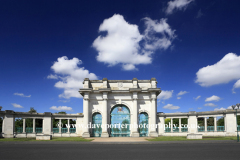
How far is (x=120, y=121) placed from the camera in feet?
132

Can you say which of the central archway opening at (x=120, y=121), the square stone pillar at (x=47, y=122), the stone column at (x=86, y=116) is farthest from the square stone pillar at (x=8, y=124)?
the central archway opening at (x=120, y=121)

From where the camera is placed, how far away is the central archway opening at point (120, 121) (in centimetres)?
3953

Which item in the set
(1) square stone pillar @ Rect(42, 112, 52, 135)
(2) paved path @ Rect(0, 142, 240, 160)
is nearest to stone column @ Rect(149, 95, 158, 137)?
(2) paved path @ Rect(0, 142, 240, 160)

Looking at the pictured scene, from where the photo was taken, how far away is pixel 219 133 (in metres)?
39.7

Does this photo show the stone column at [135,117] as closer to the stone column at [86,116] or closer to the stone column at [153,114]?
the stone column at [153,114]

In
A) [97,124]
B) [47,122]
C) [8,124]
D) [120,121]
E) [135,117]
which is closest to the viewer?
[8,124]

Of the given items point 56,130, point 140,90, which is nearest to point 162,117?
point 140,90

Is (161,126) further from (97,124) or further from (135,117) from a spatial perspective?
(97,124)

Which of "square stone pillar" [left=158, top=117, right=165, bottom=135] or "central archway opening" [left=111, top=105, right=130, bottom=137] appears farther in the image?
"square stone pillar" [left=158, top=117, right=165, bottom=135]

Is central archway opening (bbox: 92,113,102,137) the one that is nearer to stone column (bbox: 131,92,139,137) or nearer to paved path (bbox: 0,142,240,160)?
stone column (bbox: 131,92,139,137)

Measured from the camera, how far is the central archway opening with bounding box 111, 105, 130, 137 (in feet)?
130

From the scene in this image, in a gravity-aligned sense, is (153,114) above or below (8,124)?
above

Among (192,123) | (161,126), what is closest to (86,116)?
(161,126)

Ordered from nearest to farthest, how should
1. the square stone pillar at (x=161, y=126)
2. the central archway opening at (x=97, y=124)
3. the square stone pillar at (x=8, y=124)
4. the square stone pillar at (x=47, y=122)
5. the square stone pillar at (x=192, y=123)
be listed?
the square stone pillar at (x=8, y=124) < the central archway opening at (x=97, y=124) < the square stone pillar at (x=47, y=122) < the square stone pillar at (x=192, y=123) < the square stone pillar at (x=161, y=126)
